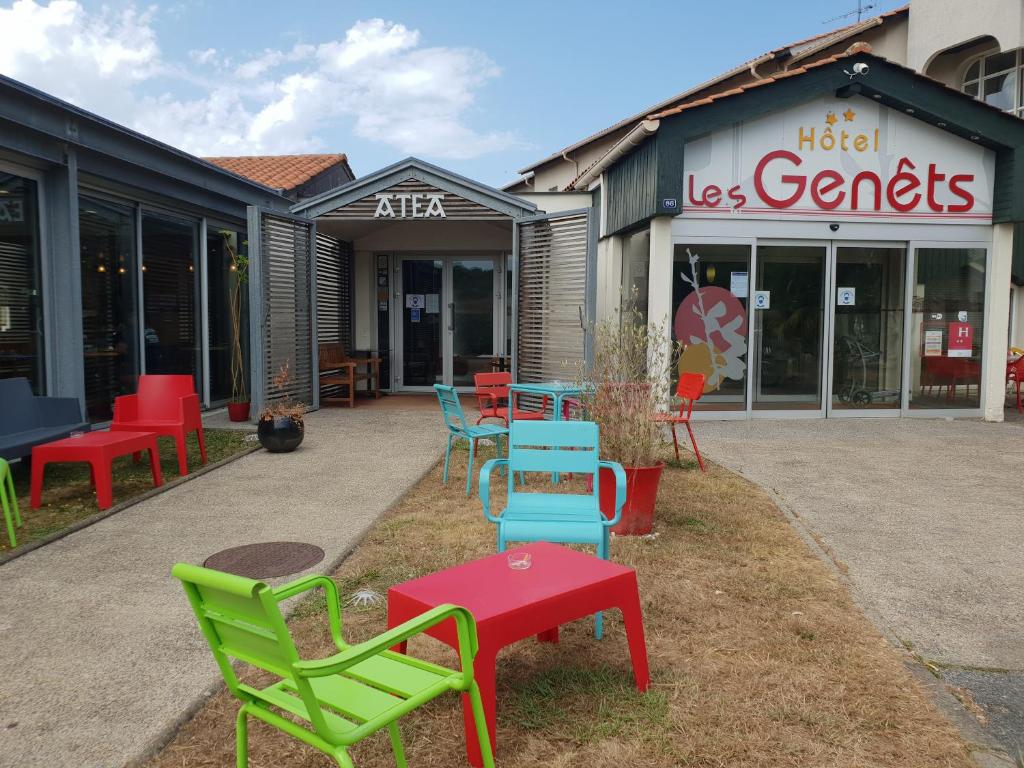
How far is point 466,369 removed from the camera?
14.2 meters

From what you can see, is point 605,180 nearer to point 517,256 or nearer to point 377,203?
point 517,256

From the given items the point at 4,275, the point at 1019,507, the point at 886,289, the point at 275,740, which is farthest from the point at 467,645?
the point at 886,289

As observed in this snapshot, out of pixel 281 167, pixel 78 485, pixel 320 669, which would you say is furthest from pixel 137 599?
pixel 281 167

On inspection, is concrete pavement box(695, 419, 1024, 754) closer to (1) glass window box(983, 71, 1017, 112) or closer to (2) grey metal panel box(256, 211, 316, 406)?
(2) grey metal panel box(256, 211, 316, 406)

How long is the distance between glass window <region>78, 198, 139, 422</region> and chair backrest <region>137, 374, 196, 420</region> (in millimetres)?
1548

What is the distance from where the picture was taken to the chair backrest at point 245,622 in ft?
6.14

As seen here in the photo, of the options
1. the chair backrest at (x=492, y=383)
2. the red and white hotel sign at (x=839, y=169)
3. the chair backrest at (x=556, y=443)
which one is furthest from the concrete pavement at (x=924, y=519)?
the red and white hotel sign at (x=839, y=169)

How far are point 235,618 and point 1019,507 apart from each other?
5.95 meters

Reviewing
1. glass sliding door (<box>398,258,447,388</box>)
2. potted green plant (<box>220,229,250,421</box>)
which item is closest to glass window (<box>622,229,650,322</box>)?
glass sliding door (<box>398,258,447,388</box>)

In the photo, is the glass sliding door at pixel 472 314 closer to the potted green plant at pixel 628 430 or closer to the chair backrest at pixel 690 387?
the chair backrest at pixel 690 387

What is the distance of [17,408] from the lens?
657 cm

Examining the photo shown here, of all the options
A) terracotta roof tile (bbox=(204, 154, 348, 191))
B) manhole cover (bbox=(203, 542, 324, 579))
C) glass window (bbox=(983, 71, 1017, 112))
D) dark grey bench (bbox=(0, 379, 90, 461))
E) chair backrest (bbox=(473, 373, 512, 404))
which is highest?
glass window (bbox=(983, 71, 1017, 112))

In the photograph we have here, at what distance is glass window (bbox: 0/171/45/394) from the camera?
24.1 ft

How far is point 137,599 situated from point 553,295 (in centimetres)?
720
